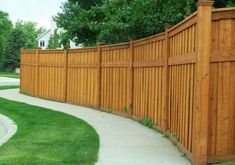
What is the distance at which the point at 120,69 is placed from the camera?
1530 cm

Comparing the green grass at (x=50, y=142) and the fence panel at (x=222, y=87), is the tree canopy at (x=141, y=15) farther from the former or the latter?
the fence panel at (x=222, y=87)

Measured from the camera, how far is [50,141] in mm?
9859

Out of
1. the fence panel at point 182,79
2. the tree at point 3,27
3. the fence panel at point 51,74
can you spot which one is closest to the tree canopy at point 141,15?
the fence panel at point 182,79

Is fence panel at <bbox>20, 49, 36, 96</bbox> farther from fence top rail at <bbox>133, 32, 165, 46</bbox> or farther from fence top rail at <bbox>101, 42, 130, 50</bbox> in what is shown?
fence top rail at <bbox>133, 32, 165, 46</bbox>

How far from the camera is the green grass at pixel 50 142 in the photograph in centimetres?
802

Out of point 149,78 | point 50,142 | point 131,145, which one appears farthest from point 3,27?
point 131,145

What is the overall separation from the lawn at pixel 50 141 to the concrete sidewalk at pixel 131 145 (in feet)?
0.79

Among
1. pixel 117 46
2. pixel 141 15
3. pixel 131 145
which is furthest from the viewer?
pixel 117 46

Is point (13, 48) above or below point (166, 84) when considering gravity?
above

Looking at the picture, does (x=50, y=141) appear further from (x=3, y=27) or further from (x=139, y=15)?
(x=3, y=27)

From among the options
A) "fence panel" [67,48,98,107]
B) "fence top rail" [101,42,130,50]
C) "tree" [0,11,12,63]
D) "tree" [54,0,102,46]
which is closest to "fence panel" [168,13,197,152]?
"fence top rail" [101,42,130,50]

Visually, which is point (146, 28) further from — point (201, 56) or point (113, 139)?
point (201, 56)

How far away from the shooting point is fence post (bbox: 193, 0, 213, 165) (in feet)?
24.9

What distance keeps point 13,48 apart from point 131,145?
7081 centimetres
